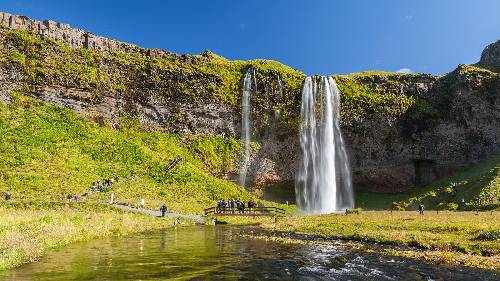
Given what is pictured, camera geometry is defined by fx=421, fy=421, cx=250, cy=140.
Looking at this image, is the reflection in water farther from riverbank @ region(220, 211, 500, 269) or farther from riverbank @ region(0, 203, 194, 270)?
riverbank @ region(220, 211, 500, 269)

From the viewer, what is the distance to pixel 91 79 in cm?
7794

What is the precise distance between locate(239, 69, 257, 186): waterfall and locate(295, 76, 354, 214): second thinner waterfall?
10.1 metres

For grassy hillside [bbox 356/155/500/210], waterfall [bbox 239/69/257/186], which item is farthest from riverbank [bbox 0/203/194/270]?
grassy hillside [bbox 356/155/500/210]

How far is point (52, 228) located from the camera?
80.6 ft

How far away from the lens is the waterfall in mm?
78625

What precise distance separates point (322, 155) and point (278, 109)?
1283 centimetres

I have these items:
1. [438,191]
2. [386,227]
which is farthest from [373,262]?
[438,191]

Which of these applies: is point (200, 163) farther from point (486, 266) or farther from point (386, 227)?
point (486, 266)

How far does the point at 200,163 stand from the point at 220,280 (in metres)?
62.6

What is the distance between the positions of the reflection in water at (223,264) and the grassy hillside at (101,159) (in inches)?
1198

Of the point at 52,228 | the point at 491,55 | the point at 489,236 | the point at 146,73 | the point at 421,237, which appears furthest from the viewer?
the point at 491,55

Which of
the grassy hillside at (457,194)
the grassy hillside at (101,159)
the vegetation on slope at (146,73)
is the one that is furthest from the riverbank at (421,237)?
the vegetation on slope at (146,73)

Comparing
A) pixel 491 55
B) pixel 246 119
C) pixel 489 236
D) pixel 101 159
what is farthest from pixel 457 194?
pixel 101 159

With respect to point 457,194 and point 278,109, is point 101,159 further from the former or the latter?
point 457,194
